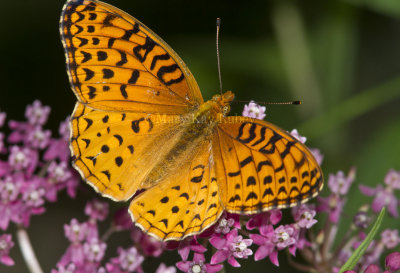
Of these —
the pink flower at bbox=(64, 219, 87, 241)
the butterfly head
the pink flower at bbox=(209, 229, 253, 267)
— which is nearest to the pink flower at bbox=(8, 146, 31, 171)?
the pink flower at bbox=(64, 219, 87, 241)

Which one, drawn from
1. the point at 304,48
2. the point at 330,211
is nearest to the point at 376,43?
the point at 304,48

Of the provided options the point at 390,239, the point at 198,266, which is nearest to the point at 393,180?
the point at 390,239

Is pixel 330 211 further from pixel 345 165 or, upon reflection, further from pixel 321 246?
pixel 345 165

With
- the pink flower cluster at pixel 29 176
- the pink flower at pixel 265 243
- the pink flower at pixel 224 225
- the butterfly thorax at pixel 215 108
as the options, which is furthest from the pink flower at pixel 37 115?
the pink flower at pixel 265 243

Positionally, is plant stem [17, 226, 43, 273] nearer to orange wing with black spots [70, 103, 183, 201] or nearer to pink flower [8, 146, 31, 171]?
pink flower [8, 146, 31, 171]

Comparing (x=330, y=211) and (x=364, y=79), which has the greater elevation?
(x=364, y=79)
